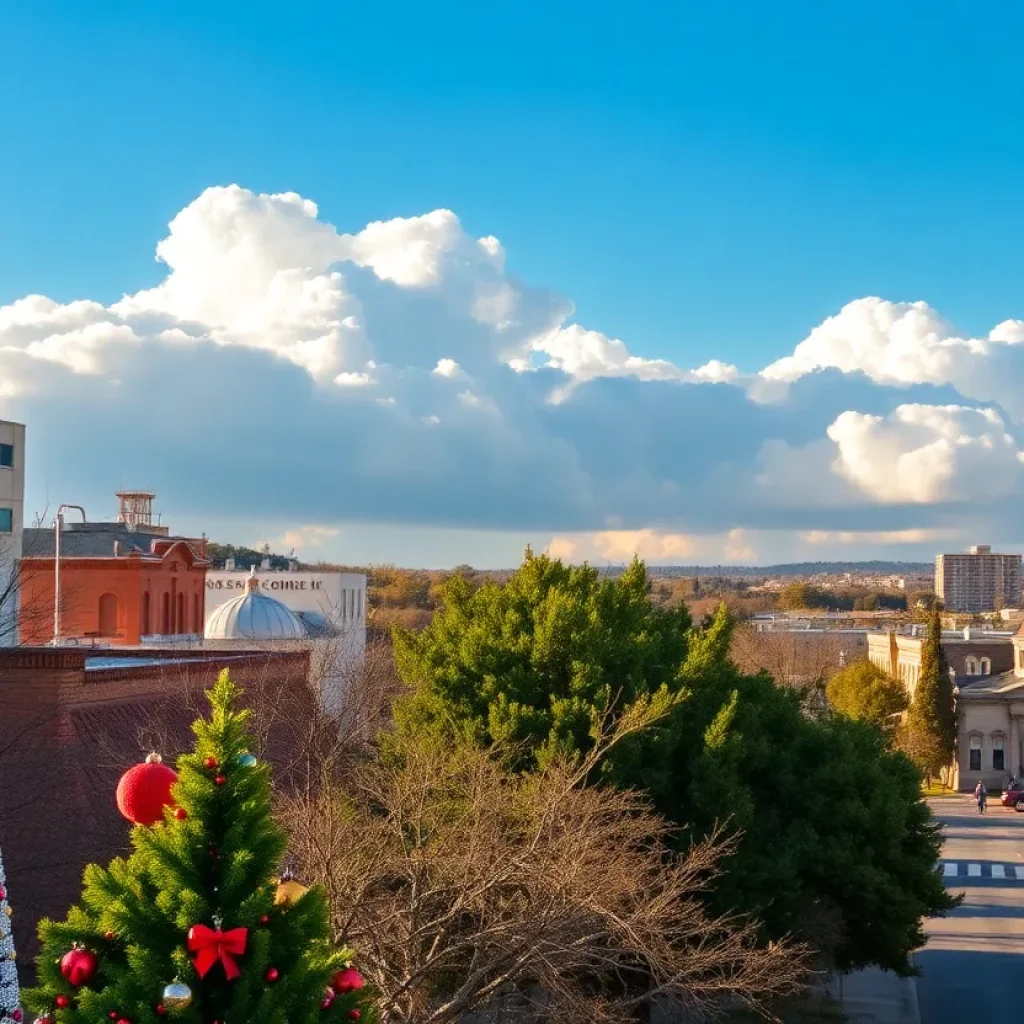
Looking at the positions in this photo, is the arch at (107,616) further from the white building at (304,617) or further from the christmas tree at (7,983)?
the christmas tree at (7,983)

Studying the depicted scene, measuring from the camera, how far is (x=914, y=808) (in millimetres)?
28438

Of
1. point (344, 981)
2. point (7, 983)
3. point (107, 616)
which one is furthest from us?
point (107, 616)

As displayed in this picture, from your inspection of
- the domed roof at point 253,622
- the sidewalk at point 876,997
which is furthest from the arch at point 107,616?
the sidewalk at point 876,997

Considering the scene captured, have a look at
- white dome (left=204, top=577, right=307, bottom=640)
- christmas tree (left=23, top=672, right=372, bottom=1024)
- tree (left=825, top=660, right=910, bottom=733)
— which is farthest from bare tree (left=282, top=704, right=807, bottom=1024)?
tree (left=825, top=660, right=910, bottom=733)

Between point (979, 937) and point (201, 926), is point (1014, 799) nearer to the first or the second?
point (979, 937)

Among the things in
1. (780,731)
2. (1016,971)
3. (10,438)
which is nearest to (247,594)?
(10,438)

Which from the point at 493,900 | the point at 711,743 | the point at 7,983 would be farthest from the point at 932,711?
the point at 7,983

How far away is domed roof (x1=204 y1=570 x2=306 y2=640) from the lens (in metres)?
44.0

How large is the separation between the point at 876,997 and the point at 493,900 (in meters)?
16.2

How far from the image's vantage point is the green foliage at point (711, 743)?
24672 mm

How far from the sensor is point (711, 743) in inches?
977

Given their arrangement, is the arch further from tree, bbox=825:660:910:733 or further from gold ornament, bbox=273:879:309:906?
gold ornament, bbox=273:879:309:906

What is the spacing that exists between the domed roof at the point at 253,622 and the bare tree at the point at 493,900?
76.0 feet

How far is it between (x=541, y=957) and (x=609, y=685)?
993 cm
